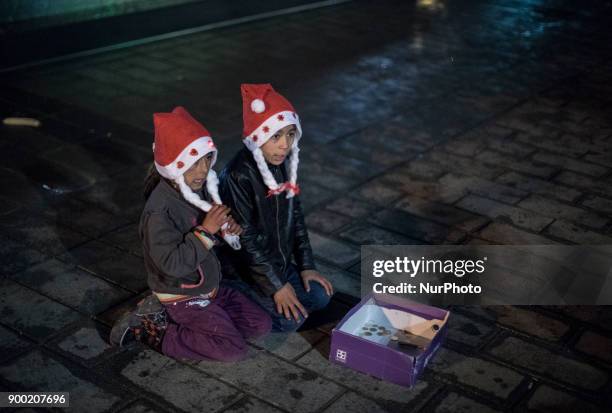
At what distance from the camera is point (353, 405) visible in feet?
12.7

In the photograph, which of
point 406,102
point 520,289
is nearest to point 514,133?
point 406,102

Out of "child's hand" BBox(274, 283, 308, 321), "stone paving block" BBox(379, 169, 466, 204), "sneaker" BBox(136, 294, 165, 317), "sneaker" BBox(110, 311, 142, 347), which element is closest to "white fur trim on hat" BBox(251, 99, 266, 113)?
"child's hand" BBox(274, 283, 308, 321)

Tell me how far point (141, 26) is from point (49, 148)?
16.0 feet

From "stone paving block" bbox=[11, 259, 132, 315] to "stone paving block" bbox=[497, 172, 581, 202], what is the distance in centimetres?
349

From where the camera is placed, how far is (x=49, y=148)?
697 cm

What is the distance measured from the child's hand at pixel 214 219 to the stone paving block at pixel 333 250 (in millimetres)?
1449

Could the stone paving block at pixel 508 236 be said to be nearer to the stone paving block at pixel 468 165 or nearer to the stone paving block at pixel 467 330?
the stone paving block at pixel 468 165

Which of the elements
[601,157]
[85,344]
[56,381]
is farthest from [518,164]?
[56,381]

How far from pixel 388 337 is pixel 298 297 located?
2.07ft

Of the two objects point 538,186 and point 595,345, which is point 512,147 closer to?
point 538,186

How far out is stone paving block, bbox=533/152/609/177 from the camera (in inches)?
272

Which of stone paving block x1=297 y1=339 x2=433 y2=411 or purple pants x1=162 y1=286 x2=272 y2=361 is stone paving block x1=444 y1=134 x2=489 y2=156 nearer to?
stone paving block x1=297 y1=339 x2=433 y2=411

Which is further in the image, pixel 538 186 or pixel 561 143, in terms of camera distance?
pixel 561 143

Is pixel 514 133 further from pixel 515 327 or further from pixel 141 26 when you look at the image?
pixel 141 26
